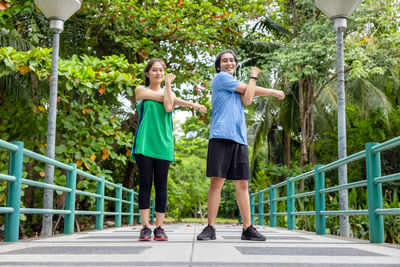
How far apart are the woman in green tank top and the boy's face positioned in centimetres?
51

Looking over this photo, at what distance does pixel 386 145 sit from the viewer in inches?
142

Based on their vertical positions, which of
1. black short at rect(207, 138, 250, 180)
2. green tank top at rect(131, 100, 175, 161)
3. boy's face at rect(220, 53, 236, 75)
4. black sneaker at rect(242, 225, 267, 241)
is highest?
boy's face at rect(220, 53, 236, 75)

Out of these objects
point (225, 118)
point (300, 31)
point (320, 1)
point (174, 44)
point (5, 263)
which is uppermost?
point (300, 31)

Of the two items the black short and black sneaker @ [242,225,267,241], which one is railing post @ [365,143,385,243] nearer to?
black sneaker @ [242,225,267,241]


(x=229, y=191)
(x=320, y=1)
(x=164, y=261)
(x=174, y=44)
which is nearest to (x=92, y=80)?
(x=320, y=1)

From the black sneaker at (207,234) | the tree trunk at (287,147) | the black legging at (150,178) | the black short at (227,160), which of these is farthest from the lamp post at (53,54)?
the tree trunk at (287,147)

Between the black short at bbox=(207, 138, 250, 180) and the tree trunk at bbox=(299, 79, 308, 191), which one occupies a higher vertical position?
the tree trunk at bbox=(299, 79, 308, 191)

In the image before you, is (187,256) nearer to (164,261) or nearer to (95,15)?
(164,261)

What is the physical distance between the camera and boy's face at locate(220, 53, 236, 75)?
13.7 feet

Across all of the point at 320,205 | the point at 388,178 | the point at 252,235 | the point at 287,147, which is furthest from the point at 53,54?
the point at 287,147

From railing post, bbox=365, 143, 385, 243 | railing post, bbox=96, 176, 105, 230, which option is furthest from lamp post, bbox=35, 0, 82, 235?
railing post, bbox=365, 143, 385, 243

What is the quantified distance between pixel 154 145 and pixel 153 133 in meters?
0.11

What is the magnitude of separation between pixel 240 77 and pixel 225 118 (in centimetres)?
1242

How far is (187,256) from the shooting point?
2648 millimetres
